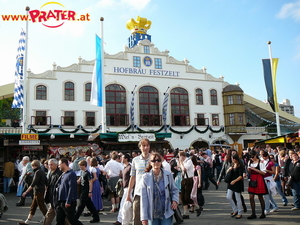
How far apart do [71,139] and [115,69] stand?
12.4m

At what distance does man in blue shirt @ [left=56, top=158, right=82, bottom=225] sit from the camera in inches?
228

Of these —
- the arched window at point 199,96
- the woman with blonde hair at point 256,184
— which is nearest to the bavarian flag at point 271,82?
the arched window at point 199,96

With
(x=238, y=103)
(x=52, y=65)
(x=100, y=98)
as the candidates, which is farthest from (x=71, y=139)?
(x=238, y=103)

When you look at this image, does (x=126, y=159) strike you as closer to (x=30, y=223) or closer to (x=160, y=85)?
(x=30, y=223)

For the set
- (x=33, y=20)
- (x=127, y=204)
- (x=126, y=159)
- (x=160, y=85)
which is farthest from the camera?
(x=160, y=85)

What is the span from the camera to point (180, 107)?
3284cm

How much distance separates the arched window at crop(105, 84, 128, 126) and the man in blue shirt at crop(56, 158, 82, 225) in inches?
946

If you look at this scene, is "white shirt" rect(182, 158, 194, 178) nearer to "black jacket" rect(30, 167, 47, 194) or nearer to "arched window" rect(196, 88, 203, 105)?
"black jacket" rect(30, 167, 47, 194)

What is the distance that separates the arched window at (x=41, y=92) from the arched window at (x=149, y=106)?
386 inches

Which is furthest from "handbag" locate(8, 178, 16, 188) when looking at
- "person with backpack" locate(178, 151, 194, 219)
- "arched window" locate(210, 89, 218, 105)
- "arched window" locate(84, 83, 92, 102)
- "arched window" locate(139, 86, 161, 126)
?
"arched window" locate(210, 89, 218, 105)

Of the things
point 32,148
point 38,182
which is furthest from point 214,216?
point 32,148

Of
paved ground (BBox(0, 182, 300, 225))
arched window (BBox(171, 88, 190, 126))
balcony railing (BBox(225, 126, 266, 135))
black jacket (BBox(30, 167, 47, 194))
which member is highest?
arched window (BBox(171, 88, 190, 126))

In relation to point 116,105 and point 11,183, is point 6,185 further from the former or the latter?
point 116,105

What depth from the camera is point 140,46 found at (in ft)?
106
